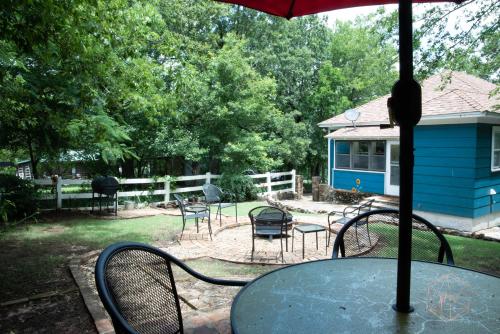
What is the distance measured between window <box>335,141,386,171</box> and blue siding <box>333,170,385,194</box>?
371mm

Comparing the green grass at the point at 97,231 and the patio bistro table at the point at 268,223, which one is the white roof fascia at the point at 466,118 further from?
the green grass at the point at 97,231

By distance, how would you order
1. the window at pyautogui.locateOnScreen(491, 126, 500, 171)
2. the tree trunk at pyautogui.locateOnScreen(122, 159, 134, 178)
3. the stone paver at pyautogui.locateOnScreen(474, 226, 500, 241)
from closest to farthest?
the stone paver at pyautogui.locateOnScreen(474, 226, 500, 241) < the window at pyautogui.locateOnScreen(491, 126, 500, 171) < the tree trunk at pyautogui.locateOnScreen(122, 159, 134, 178)

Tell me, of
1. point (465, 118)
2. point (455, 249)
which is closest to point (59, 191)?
point (455, 249)

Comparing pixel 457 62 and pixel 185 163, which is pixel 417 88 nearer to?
pixel 457 62

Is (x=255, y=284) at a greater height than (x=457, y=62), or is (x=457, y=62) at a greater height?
(x=457, y=62)

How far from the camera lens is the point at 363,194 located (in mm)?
13023

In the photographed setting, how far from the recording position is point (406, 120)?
1279mm

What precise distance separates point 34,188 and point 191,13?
1080cm

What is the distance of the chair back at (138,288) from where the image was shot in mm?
1465

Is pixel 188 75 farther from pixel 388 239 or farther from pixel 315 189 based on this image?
pixel 315 189

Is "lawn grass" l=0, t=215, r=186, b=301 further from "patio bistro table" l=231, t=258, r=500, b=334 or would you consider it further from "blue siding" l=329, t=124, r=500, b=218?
"blue siding" l=329, t=124, r=500, b=218

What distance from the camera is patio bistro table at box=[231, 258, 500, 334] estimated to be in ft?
4.28

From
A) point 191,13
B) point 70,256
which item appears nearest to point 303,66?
point 191,13

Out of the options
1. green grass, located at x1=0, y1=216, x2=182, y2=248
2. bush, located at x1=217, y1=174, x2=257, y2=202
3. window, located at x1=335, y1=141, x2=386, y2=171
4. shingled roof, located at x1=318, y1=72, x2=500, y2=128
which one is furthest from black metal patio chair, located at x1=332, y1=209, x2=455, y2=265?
window, located at x1=335, y1=141, x2=386, y2=171
